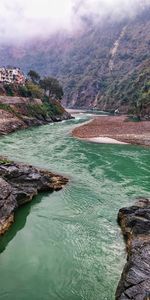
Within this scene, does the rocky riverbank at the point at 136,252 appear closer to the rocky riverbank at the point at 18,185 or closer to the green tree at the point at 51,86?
the rocky riverbank at the point at 18,185

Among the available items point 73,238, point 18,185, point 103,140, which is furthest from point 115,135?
point 73,238

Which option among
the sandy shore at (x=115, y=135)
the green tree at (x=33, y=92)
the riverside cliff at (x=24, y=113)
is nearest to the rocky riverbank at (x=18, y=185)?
the sandy shore at (x=115, y=135)

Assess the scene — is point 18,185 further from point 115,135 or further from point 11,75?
point 11,75

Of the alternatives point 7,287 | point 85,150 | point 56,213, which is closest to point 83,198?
point 56,213

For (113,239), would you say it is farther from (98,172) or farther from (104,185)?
(98,172)

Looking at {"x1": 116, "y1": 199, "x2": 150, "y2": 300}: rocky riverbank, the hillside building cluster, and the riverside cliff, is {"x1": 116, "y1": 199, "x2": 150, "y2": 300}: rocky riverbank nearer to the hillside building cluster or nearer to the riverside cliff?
the riverside cliff
